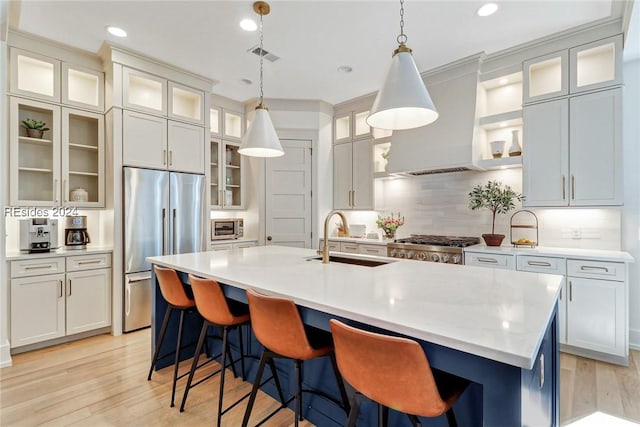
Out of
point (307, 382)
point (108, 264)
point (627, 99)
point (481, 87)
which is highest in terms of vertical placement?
point (481, 87)

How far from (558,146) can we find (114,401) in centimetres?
427

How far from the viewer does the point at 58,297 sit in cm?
310

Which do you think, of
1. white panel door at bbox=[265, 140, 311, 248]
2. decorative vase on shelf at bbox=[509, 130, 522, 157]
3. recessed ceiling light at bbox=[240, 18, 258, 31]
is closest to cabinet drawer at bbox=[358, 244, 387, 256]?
white panel door at bbox=[265, 140, 311, 248]

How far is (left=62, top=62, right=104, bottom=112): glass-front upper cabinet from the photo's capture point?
3363 millimetres

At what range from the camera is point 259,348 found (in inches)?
91.9

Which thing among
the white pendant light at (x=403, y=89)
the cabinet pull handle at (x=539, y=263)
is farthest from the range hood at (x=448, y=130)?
the white pendant light at (x=403, y=89)

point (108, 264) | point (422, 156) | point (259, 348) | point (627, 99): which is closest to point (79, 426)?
point (259, 348)

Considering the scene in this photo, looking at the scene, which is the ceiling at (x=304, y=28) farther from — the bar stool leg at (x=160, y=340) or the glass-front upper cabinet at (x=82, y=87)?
the bar stool leg at (x=160, y=340)

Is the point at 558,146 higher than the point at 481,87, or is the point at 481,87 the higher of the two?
the point at 481,87

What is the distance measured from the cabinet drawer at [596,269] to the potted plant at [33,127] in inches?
205

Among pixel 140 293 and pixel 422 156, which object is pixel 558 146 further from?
A: pixel 140 293

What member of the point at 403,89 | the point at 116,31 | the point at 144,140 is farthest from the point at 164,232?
the point at 403,89

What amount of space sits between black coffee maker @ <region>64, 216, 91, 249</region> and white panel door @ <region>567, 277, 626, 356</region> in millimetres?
4818

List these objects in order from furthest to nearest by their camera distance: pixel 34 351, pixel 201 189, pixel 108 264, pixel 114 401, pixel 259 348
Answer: pixel 201 189
pixel 108 264
pixel 34 351
pixel 259 348
pixel 114 401
